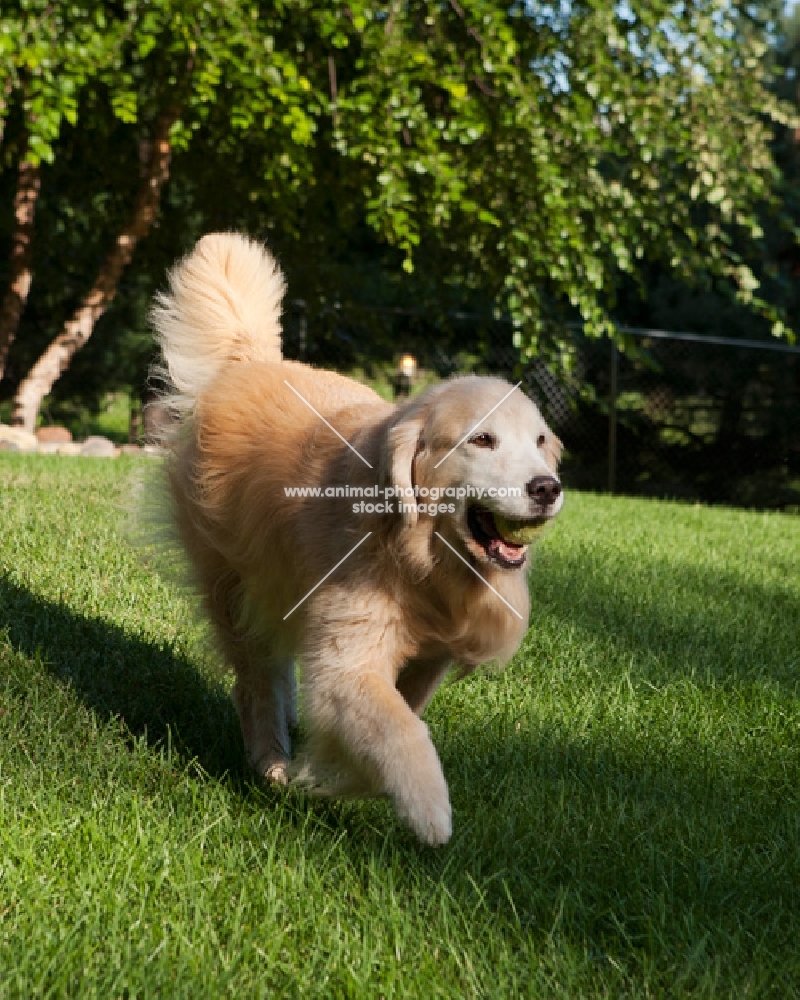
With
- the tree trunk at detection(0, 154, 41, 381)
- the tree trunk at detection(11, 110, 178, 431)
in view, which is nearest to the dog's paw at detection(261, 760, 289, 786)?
the tree trunk at detection(11, 110, 178, 431)

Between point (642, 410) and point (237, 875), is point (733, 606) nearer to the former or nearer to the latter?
point (237, 875)

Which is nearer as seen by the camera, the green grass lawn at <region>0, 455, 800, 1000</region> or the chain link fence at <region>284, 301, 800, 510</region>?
the green grass lawn at <region>0, 455, 800, 1000</region>

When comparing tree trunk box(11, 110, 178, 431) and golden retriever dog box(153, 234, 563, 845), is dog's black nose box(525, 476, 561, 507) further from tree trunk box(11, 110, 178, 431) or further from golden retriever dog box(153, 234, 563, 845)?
tree trunk box(11, 110, 178, 431)

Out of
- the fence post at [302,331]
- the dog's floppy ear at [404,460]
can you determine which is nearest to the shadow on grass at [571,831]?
the dog's floppy ear at [404,460]

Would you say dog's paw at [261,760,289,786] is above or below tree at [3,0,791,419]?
below

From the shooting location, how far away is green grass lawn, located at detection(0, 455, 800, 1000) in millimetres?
2150

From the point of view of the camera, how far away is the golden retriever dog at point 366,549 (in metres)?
2.75

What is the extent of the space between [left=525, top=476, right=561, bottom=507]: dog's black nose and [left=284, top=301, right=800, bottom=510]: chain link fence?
1186cm

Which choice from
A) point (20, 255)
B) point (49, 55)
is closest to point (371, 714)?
point (49, 55)

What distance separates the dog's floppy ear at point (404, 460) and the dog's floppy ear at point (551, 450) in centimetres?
42

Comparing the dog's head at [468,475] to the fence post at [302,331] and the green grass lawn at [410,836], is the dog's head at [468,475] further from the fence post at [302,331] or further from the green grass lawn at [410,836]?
the fence post at [302,331]

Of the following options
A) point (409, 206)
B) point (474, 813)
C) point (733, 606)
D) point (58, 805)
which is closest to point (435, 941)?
point (474, 813)

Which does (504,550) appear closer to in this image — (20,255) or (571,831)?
(571,831)

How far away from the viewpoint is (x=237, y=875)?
2512 mm
